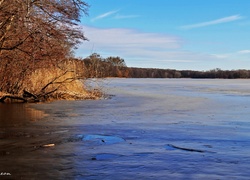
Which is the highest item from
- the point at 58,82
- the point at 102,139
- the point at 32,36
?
the point at 32,36

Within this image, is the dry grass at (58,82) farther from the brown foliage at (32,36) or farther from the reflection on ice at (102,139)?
the reflection on ice at (102,139)

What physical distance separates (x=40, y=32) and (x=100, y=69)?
27.9 feet

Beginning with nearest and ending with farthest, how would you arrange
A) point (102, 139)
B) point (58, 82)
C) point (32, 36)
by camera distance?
point (102, 139)
point (32, 36)
point (58, 82)

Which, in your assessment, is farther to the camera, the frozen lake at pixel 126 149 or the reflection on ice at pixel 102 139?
the reflection on ice at pixel 102 139

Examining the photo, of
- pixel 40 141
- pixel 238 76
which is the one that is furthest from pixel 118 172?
pixel 238 76

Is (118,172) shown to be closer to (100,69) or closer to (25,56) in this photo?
(25,56)

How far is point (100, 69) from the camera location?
22547 mm

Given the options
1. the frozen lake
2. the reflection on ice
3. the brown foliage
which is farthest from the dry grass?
the reflection on ice

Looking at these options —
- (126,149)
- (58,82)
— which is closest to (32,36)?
(58,82)

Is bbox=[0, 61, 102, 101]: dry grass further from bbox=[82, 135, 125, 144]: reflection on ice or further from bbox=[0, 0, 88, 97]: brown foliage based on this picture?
bbox=[82, 135, 125, 144]: reflection on ice

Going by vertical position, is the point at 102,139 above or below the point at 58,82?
below

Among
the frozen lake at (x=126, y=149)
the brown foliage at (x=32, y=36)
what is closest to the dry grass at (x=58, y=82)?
the brown foliage at (x=32, y=36)

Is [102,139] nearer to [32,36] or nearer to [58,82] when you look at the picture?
[32,36]

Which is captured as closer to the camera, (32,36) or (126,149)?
(126,149)
